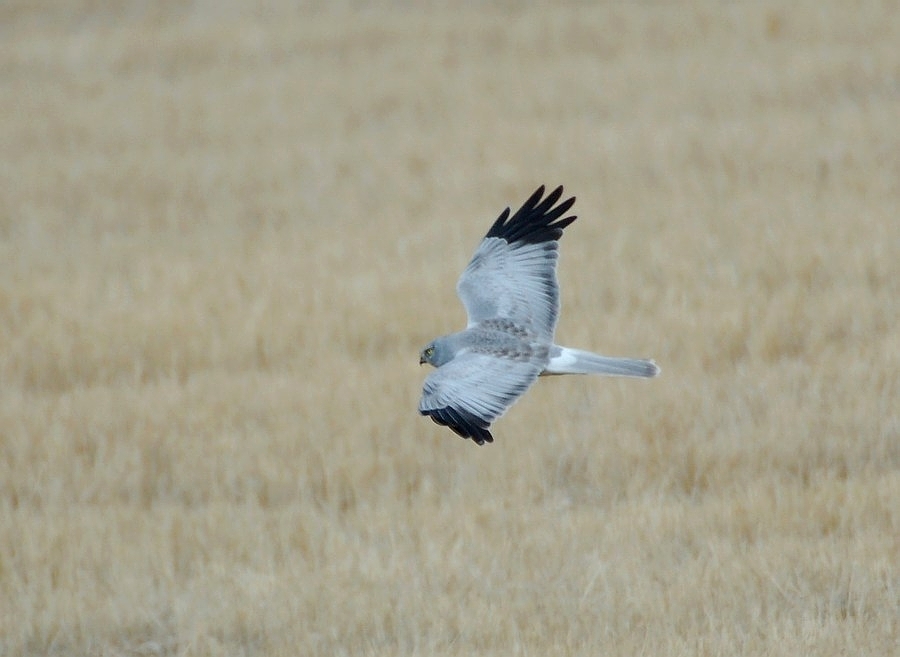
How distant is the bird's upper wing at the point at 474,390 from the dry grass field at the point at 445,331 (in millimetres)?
802

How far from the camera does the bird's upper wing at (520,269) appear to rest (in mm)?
5535

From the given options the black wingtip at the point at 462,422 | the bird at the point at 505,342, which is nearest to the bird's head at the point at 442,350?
the bird at the point at 505,342

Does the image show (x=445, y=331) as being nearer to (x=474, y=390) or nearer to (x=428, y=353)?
(x=428, y=353)

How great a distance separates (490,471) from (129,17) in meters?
12.8

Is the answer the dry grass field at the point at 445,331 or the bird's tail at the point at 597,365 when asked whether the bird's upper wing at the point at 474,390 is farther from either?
the dry grass field at the point at 445,331

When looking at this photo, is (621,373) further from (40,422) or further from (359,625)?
(40,422)

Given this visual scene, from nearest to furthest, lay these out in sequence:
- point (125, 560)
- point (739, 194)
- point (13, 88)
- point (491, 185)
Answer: point (125, 560) → point (739, 194) → point (491, 185) → point (13, 88)

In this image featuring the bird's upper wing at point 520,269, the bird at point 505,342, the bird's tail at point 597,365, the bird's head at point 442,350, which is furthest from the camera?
the bird's upper wing at point 520,269

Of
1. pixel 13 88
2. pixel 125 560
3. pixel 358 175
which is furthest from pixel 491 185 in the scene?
pixel 13 88

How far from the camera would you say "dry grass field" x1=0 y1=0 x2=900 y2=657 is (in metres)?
4.99

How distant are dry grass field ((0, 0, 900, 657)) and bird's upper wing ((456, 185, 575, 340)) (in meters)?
0.89

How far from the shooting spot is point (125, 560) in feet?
18.1

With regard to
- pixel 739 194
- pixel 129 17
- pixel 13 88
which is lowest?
pixel 739 194

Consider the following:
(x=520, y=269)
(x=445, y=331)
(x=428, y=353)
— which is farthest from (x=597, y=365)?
(x=445, y=331)
